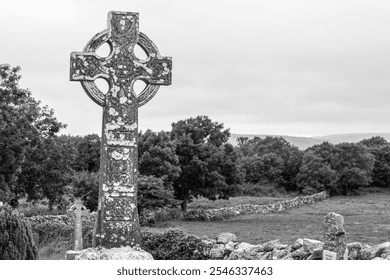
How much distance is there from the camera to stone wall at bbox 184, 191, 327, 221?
4241 cm

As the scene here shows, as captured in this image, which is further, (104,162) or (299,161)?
(299,161)

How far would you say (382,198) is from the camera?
6519 centimetres

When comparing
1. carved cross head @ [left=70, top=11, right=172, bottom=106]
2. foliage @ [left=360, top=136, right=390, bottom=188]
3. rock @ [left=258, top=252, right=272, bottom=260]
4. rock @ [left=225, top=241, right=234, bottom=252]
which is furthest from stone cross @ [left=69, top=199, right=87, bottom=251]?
foliage @ [left=360, top=136, right=390, bottom=188]

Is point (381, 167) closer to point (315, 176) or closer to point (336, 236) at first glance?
point (315, 176)

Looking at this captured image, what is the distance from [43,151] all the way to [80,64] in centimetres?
2288

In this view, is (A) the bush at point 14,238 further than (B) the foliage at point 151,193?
No

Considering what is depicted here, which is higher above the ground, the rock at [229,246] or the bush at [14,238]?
the bush at [14,238]

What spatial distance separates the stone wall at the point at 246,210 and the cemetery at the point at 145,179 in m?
0.13

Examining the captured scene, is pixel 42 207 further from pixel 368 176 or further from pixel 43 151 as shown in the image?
pixel 368 176

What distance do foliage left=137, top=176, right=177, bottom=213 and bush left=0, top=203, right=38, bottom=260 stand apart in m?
25.5

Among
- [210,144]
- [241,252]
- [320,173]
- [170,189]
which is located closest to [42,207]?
[170,189]

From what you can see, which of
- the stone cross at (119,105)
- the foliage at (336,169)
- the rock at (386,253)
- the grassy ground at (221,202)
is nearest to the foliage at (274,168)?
the foliage at (336,169)

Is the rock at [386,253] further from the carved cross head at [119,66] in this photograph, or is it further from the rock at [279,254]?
the carved cross head at [119,66]

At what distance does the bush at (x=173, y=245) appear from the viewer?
50.5ft
